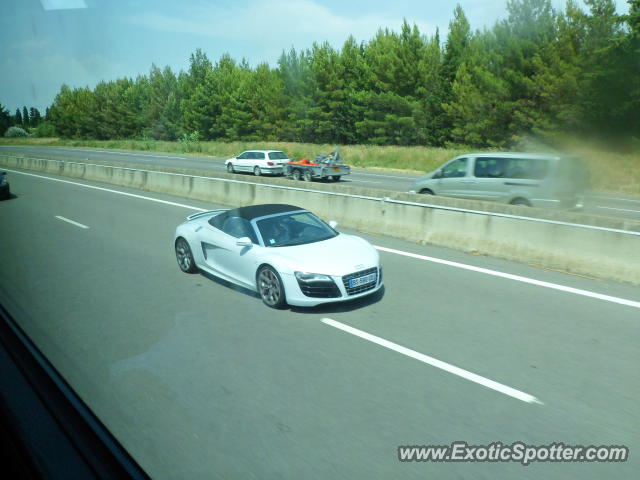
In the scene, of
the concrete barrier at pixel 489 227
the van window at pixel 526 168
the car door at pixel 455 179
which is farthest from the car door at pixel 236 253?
the car door at pixel 455 179

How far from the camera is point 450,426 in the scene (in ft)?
14.5

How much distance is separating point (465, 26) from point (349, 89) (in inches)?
586

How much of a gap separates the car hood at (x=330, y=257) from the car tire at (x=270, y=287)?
269 mm

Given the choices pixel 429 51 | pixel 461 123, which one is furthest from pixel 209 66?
pixel 461 123

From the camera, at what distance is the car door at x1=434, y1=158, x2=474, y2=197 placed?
52.2ft

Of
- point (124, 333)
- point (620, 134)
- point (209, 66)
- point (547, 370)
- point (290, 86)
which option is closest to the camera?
point (547, 370)

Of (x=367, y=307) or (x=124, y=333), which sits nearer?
(x=124, y=333)

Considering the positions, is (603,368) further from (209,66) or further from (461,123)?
(209,66)

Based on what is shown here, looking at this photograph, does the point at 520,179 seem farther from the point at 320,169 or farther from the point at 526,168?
the point at 320,169

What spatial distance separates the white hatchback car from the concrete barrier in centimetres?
1360

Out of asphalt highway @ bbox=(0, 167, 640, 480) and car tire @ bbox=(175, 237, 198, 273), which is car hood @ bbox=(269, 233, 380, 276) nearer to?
asphalt highway @ bbox=(0, 167, 640, 480)

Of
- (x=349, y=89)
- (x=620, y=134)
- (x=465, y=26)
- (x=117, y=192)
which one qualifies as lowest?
(x=117, y=192)

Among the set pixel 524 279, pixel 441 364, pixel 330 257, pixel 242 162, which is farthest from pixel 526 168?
pixel 242 162

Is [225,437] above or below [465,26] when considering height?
below
